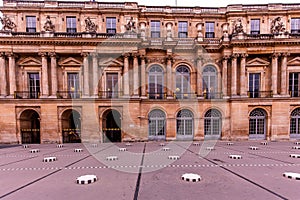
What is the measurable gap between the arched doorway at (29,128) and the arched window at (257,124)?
27213 mm

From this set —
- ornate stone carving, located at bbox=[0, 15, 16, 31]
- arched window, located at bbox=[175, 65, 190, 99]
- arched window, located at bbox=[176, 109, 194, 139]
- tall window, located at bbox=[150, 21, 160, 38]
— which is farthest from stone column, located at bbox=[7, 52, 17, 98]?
arched window, located at bbox=[176, 109, 194, 139]

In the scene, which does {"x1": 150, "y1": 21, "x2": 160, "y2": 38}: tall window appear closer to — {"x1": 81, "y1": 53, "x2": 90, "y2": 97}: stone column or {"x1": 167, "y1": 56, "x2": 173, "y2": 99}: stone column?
{"x1": 167, "y1": 56, "x2": 173, "y2": 99}: stone column

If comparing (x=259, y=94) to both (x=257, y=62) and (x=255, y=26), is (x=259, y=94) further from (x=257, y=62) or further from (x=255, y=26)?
(x=255, y=26)

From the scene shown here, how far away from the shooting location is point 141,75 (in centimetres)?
2322

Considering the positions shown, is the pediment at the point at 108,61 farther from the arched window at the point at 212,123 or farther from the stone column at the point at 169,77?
the arched window at the point at 212,123

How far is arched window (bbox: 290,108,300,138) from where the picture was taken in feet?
75.2

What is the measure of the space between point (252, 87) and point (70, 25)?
2612 cm

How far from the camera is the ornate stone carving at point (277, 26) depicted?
22469mm

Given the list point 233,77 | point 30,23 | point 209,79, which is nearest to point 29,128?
point 30,23

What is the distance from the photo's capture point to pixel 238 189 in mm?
6062

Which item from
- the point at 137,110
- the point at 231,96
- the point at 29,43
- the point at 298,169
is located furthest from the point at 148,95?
the point at 298,169

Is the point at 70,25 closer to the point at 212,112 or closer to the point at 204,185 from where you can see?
the point at 212,112

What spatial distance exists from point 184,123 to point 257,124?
951cm

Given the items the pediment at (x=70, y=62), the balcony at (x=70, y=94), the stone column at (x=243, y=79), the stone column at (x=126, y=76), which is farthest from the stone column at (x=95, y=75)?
the stone column at (x=243, y=79)
